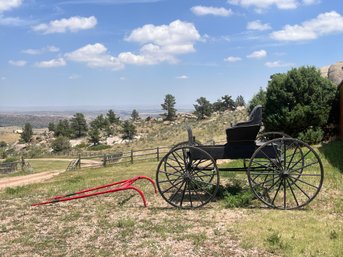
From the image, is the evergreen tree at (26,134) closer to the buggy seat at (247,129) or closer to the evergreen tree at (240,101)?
the evergreen tree at (240,101)

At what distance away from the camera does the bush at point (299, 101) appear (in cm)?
2478

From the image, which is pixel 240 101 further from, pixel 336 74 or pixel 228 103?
pixel 336 74

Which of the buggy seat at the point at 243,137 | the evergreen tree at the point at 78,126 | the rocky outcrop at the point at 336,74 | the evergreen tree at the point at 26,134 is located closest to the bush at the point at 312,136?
the rocky outcrop at the point at 336,74

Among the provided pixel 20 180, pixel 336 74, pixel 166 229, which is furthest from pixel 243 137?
pixel 336 74

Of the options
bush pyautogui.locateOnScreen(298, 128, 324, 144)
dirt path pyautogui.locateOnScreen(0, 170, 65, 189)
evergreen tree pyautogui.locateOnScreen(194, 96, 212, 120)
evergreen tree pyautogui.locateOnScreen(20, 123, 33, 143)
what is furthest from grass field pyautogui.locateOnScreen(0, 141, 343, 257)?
evergreen tree pyautogui.locateOnScreen(20, 123, 33, 143)

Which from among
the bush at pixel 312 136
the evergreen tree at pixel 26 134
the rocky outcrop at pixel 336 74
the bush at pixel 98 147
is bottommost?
the bush at pixel 98 147

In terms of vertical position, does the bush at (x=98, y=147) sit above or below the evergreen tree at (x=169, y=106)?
below

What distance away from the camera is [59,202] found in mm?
11586

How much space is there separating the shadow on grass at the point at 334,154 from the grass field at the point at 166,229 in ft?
14.7

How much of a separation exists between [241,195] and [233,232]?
265 centimetres

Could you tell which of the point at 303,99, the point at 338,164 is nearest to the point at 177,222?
the point at 338,164

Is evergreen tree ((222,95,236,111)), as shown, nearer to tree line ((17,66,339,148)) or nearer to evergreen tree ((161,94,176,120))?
evergreen tree ((161,94,176,120))

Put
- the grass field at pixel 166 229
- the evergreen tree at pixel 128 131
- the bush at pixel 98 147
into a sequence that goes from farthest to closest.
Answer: the evergreen tree at pixel 128 131 < the bush at pixel 98 147 < the grass field at pixel 166 229

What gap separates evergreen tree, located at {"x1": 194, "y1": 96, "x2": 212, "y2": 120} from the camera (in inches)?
3295
